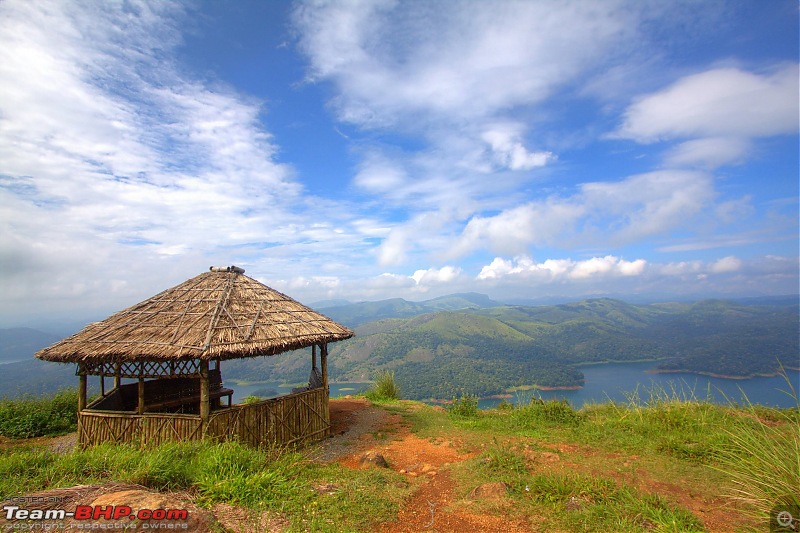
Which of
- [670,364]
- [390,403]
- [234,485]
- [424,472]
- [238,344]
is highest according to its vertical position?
[238,344]

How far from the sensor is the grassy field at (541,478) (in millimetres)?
4484

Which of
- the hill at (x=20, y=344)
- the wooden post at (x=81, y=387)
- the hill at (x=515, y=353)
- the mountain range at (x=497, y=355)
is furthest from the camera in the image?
the hill at (x=20, y=344)

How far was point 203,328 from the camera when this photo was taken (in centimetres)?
776

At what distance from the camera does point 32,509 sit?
3740 mm

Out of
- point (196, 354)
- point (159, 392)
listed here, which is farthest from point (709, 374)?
point (196, 354)

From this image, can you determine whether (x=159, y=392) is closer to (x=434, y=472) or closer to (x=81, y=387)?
(x=81, y=387)

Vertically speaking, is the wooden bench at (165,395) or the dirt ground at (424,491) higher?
the wooden bench at (165,395)

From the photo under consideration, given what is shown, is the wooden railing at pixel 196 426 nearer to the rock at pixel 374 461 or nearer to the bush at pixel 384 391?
the rock at pixel 374 461

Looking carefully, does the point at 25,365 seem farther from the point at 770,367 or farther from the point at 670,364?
the point at 770,367

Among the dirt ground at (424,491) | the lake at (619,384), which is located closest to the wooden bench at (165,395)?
the dirt ground at (424,491)

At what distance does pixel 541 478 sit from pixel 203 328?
278 inches

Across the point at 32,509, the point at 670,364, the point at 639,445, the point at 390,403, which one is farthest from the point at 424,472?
the point at 670,364

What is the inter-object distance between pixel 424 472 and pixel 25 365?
12858 centimetres

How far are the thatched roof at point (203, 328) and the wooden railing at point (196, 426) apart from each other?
124 cm
